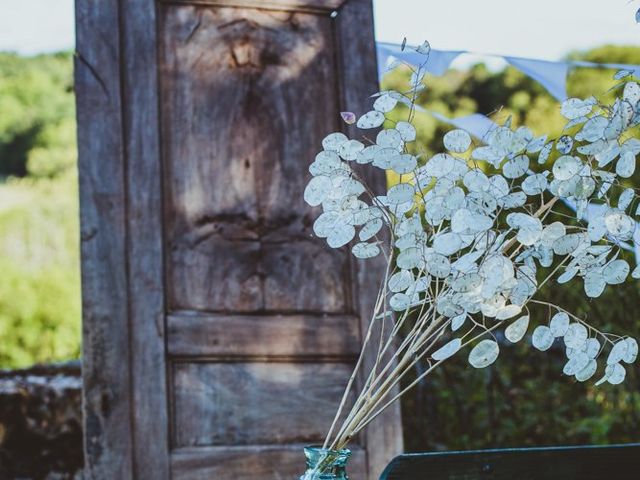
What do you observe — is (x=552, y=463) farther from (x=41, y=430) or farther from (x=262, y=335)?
(x=41, y=430)

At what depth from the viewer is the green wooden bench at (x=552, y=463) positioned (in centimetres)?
90

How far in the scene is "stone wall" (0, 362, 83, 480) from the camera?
343cm

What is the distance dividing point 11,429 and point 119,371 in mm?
1250

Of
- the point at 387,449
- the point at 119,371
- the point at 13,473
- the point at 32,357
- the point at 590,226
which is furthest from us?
the point at 32,357

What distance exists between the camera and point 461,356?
3736 mm

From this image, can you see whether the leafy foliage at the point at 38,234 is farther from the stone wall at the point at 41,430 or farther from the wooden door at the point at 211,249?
the wooden door at the point at 211,249

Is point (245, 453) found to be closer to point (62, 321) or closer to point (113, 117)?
point (113, 117)

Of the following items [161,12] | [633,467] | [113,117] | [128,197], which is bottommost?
[633,467]

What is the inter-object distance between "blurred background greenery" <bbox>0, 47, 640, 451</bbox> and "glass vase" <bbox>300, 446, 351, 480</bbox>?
0.46m

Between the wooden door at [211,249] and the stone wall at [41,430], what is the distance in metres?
1.13

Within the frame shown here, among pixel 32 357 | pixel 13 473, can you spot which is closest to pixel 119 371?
pixel 13 473

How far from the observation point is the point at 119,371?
243cm

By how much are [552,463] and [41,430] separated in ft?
9.47

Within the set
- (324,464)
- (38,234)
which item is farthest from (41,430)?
(38,234)
